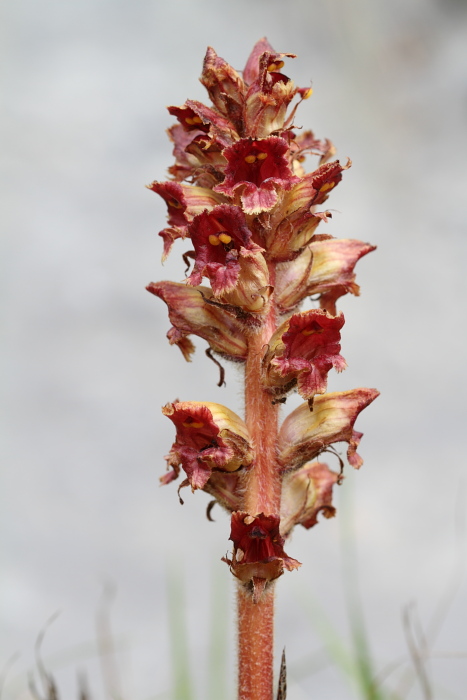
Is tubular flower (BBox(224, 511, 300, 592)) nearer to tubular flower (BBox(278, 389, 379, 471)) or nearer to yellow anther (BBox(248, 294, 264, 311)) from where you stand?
tubular flower (BBox(278, 389, 379, 471))

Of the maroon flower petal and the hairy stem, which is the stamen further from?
the maroon flower petal

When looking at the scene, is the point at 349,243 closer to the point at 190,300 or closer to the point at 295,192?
the point at 295,192

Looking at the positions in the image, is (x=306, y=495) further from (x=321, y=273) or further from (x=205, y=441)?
(x=321, y=273)

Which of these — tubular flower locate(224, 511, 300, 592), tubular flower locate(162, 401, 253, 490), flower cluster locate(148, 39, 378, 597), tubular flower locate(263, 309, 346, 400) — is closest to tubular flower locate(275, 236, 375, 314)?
flower cluster locate(148, 39, 378, 597)

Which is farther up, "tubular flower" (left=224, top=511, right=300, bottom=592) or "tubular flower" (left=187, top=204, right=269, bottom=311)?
"tubular flower" (left=187, top=204, right=269, bottom=311)

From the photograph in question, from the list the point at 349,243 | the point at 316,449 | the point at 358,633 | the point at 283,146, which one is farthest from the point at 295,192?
the point at 358,633

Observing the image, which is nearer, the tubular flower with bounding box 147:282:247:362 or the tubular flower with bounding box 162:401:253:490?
the tubular flower with bounding box 162:401:253:490

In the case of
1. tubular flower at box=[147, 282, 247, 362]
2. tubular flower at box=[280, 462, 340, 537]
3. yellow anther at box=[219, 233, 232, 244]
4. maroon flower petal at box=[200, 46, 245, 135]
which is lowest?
tubular flower at box=[280, 462, 340, 537]
